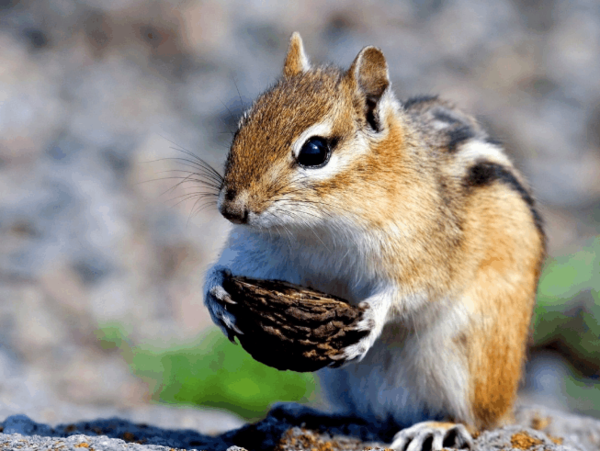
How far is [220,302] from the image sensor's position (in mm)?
3584

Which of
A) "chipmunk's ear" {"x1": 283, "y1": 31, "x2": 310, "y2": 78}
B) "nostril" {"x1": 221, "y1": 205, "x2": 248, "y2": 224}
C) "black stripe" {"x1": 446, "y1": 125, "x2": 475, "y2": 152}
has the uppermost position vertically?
"chipmunk's ear" {"x1": 283, "y1": 31, "x2": 310, "y2": 78}

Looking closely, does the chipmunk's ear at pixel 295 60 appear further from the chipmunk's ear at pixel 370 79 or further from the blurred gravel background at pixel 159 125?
the blurred gravel background at pixel 159 125

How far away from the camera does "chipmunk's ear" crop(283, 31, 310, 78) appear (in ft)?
13.9

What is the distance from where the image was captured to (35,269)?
7.84 metres

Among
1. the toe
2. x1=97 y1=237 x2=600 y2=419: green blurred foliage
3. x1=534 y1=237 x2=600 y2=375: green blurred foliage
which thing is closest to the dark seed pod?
the toe

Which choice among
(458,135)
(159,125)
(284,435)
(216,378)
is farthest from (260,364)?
(159,125)

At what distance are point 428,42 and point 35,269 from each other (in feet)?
20.9

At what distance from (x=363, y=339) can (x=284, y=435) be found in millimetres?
785

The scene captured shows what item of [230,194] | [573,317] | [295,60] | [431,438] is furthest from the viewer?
[573,317]

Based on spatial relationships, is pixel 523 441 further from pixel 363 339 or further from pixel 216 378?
pixel 216 378

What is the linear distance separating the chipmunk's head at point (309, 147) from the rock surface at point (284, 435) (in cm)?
111

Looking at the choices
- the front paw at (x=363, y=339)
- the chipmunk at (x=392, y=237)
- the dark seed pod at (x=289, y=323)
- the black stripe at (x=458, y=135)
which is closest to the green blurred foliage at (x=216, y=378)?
the chipmunk at (x=392, y=237)

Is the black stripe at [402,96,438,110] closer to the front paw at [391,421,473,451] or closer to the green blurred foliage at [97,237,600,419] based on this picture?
the front paw at [391,421,473,451]

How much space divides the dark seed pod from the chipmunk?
12 cm
